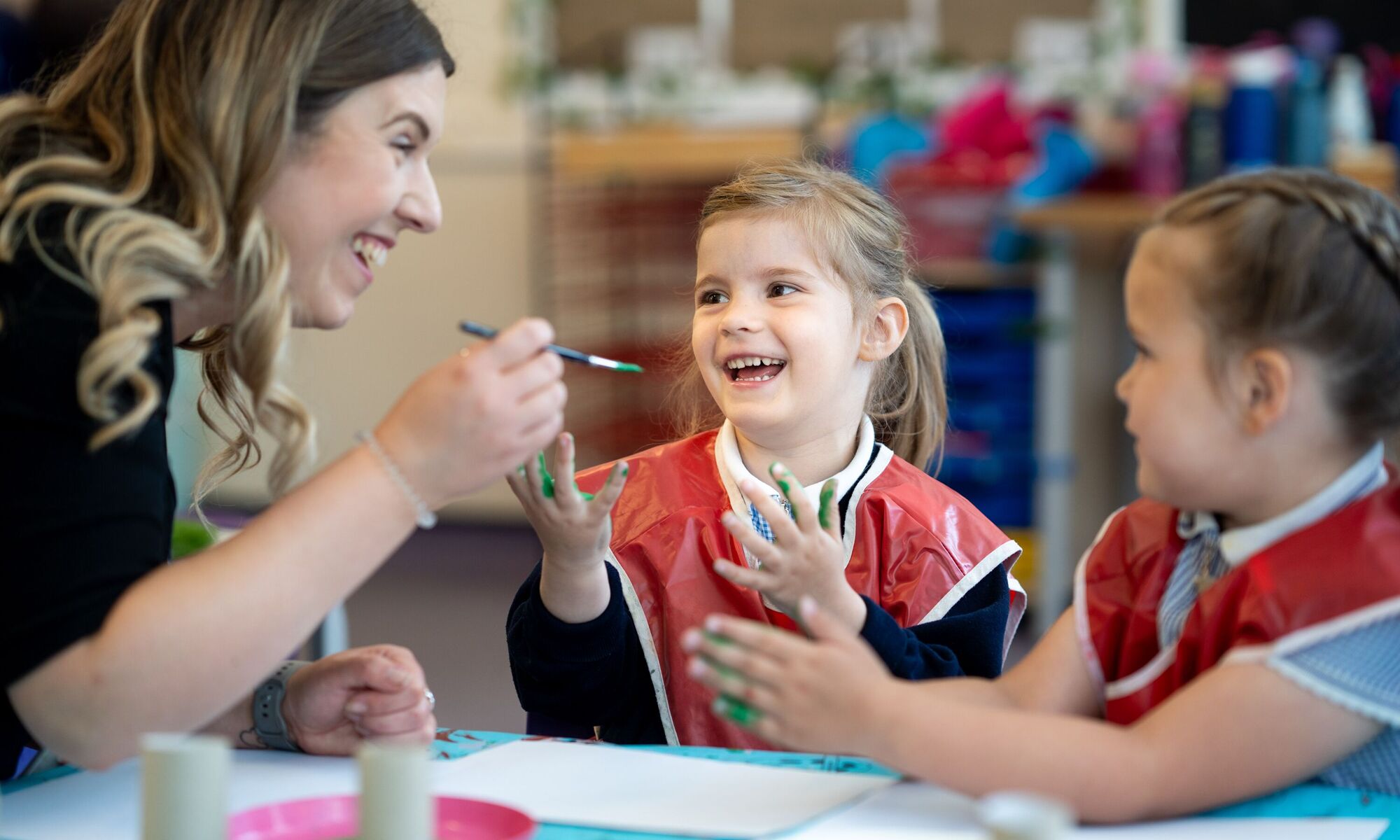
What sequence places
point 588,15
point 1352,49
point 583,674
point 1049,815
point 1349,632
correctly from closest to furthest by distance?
point 1049,815, point 1349,632, point 583,674, point 1352,49, point 588,15

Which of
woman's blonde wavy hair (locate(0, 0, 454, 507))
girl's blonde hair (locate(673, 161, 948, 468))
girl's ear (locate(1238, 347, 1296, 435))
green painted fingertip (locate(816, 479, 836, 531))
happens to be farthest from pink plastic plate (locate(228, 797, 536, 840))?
girl's blonde hair (locate(673, 161, 948, 468))

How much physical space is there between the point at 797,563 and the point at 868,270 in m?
0.51

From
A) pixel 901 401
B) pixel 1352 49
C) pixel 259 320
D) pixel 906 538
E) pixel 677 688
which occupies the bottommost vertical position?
pixel 677 688

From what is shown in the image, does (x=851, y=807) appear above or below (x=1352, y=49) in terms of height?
below

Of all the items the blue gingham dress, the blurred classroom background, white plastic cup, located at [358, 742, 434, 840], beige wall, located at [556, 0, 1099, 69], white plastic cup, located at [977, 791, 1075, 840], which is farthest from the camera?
beige wall, located at [556, 0, 1099, 69]

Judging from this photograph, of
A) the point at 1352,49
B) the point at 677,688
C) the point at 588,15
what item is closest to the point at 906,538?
the point at 677,688

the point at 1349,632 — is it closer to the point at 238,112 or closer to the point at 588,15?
the point at 238,112

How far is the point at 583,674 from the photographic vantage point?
1362mm

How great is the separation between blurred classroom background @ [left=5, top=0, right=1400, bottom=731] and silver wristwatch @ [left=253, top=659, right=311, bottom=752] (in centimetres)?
188

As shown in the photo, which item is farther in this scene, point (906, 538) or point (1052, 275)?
point (1052, 275)

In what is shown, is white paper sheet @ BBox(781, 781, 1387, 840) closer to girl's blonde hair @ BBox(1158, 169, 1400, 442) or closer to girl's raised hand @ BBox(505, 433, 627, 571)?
girl's blonde hair @ BBox(1158, 169, 1400, 442)

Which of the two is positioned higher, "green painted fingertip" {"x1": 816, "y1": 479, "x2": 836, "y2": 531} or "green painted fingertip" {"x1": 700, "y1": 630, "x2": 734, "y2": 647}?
"green painted fingertip" {"x1": 816, "y1": 479, "x2": 836, "y2": 531}

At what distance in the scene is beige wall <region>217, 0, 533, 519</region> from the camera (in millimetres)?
4996

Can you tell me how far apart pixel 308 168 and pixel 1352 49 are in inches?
149
